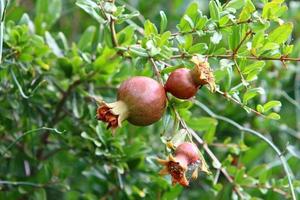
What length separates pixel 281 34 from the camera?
2.57 feet

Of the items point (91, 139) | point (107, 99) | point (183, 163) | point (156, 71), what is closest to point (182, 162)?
point (183, 163)

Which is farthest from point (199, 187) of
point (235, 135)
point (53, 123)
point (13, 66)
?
point (13, 66)

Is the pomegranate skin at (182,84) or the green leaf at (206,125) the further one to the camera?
the green leaf at (206,125)

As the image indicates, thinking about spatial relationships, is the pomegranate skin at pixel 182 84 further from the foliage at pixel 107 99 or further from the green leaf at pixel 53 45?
the green leaf at pixel 53 45

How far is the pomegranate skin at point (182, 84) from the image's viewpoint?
0.70 m

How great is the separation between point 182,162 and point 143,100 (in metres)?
0.08

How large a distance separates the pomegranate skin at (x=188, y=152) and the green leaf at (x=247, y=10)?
0.17 metres

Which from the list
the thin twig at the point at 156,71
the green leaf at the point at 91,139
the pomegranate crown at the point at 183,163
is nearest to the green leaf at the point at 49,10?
the green leaf at the point at 91,139

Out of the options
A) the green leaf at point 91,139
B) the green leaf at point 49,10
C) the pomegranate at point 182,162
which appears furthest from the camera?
the green leaf at point 49,10

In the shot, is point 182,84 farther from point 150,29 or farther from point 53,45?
point 53,45

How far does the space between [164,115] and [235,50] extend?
0.37 ft

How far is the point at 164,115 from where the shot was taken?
2.54 ft

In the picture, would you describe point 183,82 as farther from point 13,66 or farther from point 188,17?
point 13,66

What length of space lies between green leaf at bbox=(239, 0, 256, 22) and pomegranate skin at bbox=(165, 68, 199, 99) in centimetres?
10
